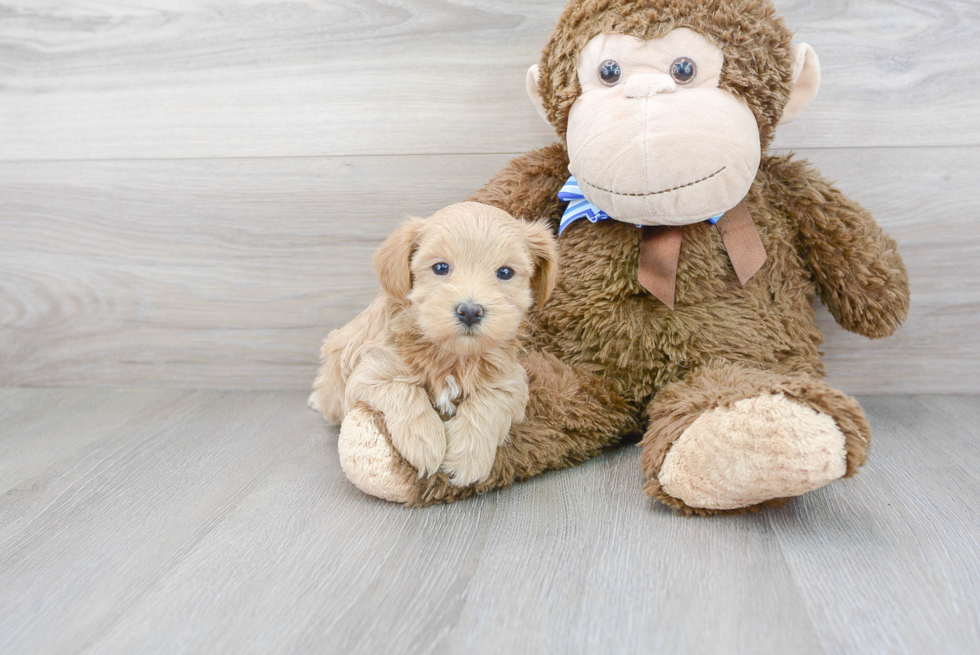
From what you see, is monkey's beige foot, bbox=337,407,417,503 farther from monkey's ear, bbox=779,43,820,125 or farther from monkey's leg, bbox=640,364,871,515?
monkey's ear, bbox=779,43,820,125

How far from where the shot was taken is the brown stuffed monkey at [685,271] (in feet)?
2.79

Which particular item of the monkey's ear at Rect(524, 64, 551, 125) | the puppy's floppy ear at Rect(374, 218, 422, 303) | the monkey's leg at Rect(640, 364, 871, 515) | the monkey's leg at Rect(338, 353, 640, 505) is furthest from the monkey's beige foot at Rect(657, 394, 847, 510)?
the monkey's ear at Rect(524, 64, 551, 125)

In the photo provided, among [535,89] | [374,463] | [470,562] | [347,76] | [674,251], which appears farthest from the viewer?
[347,76]

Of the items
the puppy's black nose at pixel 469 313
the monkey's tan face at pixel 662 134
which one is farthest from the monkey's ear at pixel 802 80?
the puppy's black nose at pixel 469 313

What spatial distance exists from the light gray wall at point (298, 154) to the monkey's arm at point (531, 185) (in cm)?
15

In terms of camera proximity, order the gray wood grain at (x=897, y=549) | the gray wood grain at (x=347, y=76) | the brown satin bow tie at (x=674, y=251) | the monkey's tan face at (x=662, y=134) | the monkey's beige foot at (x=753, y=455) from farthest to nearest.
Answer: the gray wood grain at (x=347, y=76) → the brown satin bow tie at (x=674, y=251) → the monkey's tan face at (x=662, y=134) → the monkey's beige foot at (x=753, y=455) → the gray wood grain at (x=897, y=549)

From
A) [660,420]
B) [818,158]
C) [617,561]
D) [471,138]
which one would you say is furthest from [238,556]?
[818,158]

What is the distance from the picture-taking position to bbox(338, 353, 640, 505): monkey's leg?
89cm

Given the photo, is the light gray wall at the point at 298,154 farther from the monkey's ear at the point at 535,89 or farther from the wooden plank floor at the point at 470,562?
the wooden plank floor at the point at 470,562

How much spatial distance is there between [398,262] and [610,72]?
0.40m

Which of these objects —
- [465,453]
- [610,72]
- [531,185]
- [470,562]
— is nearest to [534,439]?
[465,453]

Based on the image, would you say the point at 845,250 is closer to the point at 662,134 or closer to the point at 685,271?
the point at 685,271

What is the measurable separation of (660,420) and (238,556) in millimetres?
544

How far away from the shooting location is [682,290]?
41.1 inches
